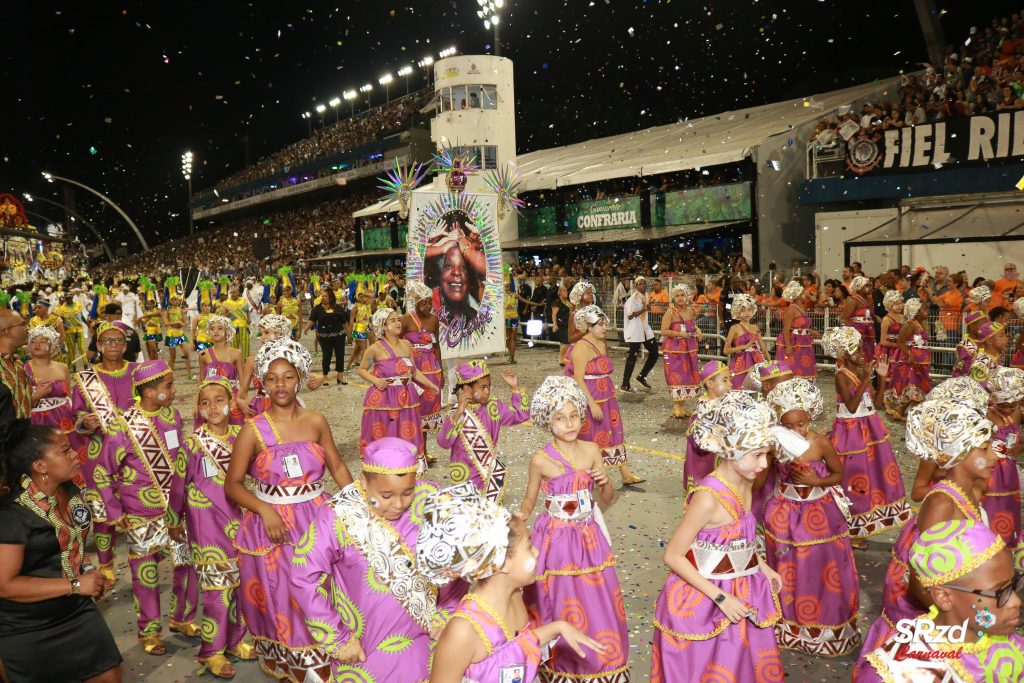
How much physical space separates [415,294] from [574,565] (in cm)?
668

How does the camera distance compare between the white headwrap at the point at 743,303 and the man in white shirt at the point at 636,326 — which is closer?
the white headwrap at the point at 743,303

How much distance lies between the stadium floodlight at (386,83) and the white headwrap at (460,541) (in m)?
69.6

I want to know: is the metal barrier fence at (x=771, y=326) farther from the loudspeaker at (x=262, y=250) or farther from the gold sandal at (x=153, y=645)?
the loudspeaker at (x=262, y=250)

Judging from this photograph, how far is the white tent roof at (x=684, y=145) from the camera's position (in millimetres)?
24203

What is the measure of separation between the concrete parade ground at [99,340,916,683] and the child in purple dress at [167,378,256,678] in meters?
0.19

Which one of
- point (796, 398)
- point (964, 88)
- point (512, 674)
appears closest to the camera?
point (512, 674)

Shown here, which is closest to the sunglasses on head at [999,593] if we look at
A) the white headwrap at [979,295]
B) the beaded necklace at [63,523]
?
the beaded necklace at [63,523]

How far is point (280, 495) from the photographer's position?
4129 mm

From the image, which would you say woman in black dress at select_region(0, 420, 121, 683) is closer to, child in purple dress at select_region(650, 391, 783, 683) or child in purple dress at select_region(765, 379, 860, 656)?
child in purple dress at select_region(650, 391, 783, 683)

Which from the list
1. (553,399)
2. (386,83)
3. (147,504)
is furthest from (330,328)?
(386,83)

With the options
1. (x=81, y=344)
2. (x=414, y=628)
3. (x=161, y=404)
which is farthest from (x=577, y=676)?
(x=81, y=344)

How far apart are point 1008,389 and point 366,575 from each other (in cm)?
465

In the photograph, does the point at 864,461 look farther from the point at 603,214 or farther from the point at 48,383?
the point at 603,214

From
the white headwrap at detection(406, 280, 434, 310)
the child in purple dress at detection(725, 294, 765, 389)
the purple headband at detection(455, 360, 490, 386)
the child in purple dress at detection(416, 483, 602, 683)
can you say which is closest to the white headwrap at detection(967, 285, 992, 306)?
the child in purple dress at detection(725, 294, 765, 389)
